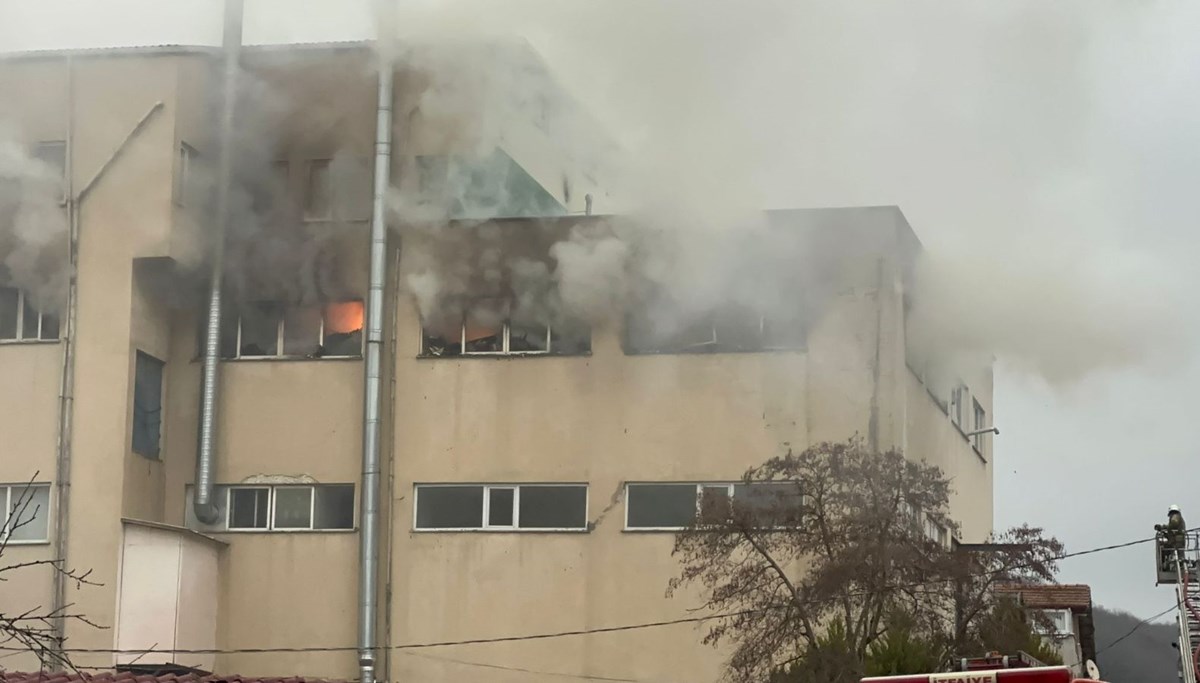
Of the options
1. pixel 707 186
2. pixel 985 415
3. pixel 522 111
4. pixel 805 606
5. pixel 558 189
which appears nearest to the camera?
pixel 805 606

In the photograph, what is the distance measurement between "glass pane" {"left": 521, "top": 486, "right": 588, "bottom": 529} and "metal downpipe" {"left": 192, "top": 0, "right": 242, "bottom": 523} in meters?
5.20

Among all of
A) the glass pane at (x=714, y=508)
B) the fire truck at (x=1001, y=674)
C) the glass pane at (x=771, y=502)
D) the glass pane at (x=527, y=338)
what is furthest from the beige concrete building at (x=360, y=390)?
the fire truck at (x=1001, y=674)

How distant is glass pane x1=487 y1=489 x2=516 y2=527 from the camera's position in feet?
82.3

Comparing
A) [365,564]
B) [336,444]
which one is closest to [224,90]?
[336,444]

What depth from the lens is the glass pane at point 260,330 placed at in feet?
86.6

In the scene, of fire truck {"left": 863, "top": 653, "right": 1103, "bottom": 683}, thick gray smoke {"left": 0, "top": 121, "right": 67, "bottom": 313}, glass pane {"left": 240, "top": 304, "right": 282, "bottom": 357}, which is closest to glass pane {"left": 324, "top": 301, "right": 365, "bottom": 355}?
glass pane {"left": 240, "top": 304, "right": 282, "bottom": 357}

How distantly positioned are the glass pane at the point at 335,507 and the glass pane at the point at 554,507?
2885mm

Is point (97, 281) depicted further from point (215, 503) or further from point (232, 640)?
point (232, 640)

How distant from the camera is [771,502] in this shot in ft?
Answer: 72.8

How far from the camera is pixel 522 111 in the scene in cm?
2662

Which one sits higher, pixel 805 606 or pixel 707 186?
pixel 707 186

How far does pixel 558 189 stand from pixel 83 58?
8.36m

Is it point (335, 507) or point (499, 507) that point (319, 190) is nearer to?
point (335, 507)

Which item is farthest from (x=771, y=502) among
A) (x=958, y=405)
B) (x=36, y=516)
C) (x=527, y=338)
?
(x=36, y=516)
